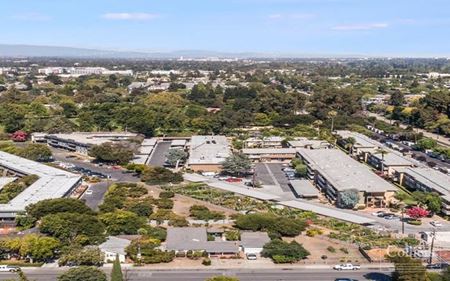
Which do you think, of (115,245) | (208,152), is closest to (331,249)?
(115,245)

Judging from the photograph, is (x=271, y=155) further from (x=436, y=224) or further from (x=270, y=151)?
(x=436, y=224)

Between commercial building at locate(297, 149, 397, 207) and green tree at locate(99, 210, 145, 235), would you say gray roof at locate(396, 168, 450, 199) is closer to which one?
commercial building at locate(297, 149, 397, 207)

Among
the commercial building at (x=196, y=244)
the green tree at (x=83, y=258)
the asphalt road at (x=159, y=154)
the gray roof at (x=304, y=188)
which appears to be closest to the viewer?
the green tree at (x=83, y=258)

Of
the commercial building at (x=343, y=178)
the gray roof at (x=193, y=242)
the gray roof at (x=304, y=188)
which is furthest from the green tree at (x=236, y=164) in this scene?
the gray roof at (x=193, y=242)

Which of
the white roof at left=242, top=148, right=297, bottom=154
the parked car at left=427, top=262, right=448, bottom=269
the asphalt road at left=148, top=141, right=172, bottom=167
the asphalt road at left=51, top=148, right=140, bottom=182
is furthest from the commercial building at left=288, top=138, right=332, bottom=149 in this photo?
the parked car at left=427, top=262, right=448, bottom=269

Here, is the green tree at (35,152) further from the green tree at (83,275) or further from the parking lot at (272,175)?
the green tree at (83,275)

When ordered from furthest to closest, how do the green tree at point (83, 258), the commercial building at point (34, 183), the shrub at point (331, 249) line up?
the commercial building at point (34, 183)
the shrub at point (331, 249)
the green tree at point (83, 258)
